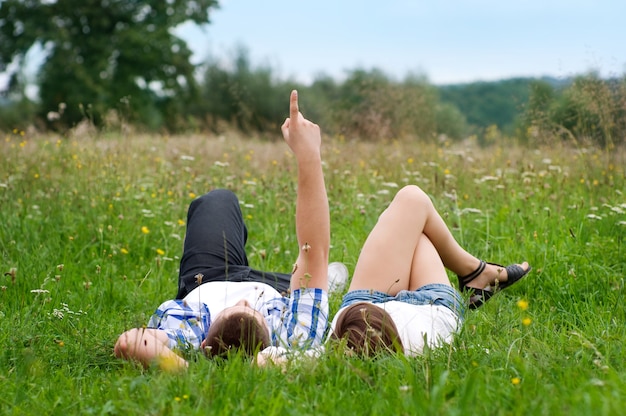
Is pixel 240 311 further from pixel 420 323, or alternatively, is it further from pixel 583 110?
pixel 583 110

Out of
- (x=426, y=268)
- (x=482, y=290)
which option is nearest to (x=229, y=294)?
(x=426, y=268)

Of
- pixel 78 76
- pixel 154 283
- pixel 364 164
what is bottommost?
pixel 154 283

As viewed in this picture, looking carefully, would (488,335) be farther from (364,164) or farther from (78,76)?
(78,76)

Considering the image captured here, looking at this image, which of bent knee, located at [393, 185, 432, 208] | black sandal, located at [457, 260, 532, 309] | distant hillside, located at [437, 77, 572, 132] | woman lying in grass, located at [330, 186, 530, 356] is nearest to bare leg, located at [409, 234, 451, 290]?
woman lying in grass, located at [330, 186, 530, 356]

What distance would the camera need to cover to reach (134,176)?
581 centimetres

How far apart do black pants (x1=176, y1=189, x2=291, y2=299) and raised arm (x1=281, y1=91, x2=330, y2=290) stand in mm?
498

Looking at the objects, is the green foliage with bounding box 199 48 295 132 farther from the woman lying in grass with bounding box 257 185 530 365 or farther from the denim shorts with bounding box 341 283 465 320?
the denim shorts with bounding box 341 283 465 320

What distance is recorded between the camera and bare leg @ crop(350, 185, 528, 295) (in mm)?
3014

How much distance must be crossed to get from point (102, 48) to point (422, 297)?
76.9 feet

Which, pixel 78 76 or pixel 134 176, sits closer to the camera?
pixel 134 176

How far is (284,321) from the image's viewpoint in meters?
2.67

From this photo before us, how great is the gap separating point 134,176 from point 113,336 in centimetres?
301

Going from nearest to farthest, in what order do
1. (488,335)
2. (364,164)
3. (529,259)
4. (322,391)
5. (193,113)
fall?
(322,391) → (488,335) → (529,259) → (364,164) → (193,113)

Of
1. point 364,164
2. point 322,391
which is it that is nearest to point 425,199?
point 322,391
